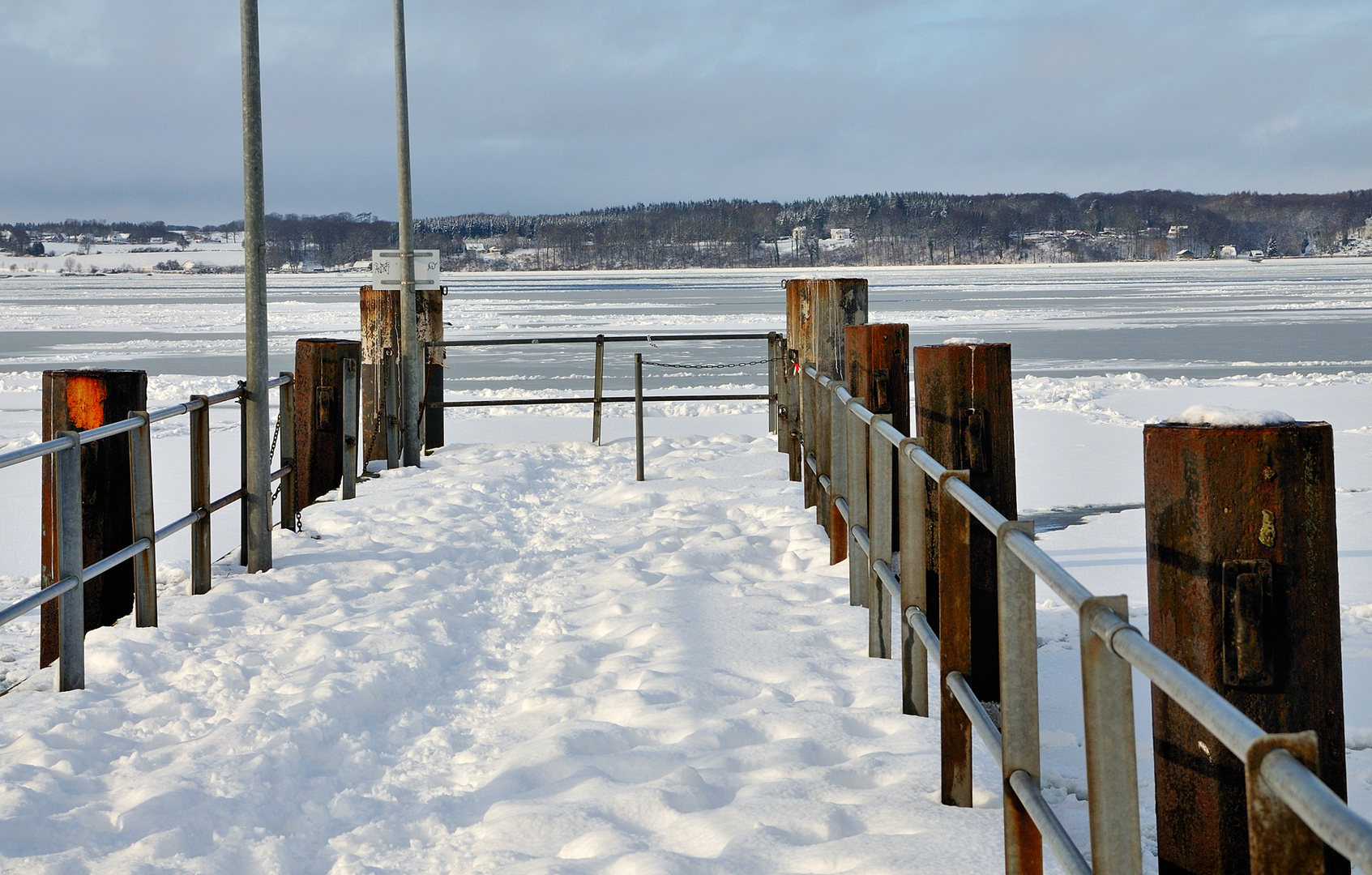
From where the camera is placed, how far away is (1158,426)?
2.52m

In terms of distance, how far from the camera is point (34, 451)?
4.27m

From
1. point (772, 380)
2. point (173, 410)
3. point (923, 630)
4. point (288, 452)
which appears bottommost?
point (923, 630)

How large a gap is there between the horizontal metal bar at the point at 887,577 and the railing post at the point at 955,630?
2.62 ft

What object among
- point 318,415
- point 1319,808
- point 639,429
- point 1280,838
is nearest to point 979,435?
point 1280,838

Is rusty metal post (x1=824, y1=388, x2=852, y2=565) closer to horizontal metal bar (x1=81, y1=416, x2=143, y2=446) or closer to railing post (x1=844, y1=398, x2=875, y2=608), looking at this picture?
railing post (x1=844, y1=398, x2=875, y2=608)

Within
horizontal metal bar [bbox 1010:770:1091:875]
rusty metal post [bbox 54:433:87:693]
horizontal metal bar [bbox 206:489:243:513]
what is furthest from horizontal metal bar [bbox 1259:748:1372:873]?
horizontal metal bar [bbox 206:489:243:513]

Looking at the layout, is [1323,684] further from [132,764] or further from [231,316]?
[231,316]

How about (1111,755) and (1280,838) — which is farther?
(1111,755)

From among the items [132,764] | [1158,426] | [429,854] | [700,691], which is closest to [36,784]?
[132,764]

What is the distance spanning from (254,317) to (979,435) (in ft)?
12.9

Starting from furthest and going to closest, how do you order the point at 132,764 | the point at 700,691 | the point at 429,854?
the point at 700,691
the point at 132,764
the point at 429,854

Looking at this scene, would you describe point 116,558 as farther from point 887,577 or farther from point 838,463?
point 838,463

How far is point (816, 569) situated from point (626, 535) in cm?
154

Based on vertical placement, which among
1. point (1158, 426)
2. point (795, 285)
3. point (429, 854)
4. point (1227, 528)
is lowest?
point (429, 854)
